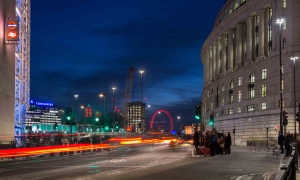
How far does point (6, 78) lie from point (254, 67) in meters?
45.7

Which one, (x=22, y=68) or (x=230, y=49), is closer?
(x=22, y=68)

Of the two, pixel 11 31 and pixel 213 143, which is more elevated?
pixel 11 31

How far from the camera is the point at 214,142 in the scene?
113 feet

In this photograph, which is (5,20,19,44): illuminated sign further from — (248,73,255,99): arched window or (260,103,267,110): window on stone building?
(248,73,255,99): arched window

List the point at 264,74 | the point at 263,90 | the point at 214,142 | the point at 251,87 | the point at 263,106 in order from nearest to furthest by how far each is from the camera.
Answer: the point at 214,142, the point at 264,74, the point at 263,106, the point at 263,90, the point at 251,87

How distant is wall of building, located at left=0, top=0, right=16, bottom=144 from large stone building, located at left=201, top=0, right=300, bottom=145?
118ft

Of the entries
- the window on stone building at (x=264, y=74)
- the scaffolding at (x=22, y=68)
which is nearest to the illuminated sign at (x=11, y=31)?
the scaffolding at (x=22, y=68)

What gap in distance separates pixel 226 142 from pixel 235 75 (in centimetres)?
5174

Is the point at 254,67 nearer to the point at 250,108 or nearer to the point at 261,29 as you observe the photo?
the point at 250,108

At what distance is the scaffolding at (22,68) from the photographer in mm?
74375

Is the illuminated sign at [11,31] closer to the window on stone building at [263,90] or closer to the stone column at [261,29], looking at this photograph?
the window on stone building at [263,90]

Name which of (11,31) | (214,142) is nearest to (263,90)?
(214,142)

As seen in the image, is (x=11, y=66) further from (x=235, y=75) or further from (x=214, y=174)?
(x=235, y=75)

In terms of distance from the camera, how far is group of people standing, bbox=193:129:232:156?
109 ft
